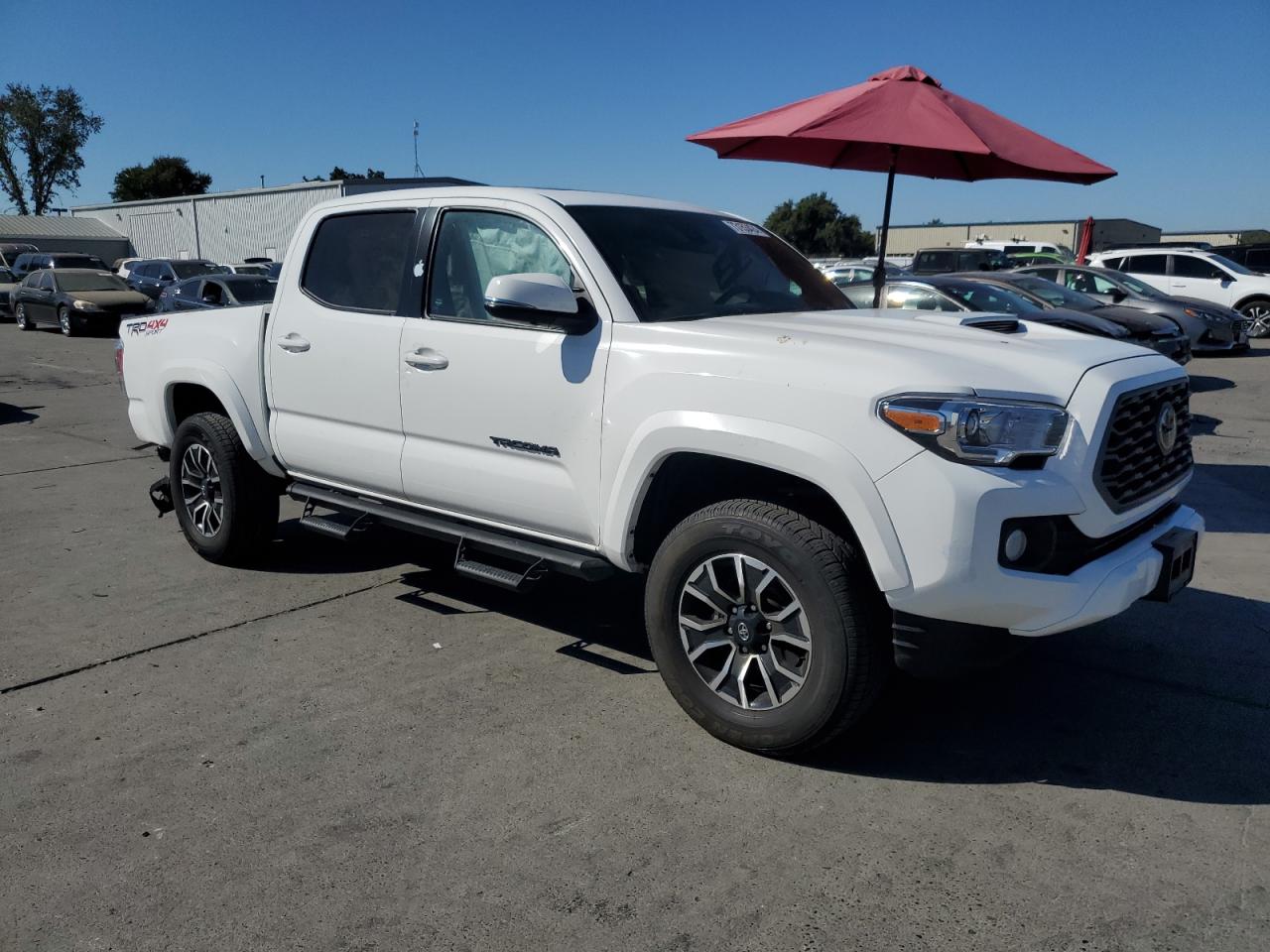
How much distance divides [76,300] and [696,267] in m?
21.6

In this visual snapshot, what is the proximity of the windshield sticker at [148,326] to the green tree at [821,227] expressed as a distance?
68.8 m

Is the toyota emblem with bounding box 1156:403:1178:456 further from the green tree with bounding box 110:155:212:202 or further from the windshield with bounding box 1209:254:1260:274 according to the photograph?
the green tree with bounding box 110:155:212:202

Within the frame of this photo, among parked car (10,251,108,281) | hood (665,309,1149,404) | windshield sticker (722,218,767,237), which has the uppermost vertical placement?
windshield sticker (722,218,767,237)

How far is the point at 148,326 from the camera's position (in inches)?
229

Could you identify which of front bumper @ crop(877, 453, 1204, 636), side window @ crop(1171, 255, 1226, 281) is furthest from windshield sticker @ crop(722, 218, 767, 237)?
side window @ crop(1171, 255, 1226, 281)

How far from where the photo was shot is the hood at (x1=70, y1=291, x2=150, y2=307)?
72.1ft

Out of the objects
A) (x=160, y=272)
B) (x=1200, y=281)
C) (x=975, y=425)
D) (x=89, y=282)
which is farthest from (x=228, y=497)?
(x=160, y=272)

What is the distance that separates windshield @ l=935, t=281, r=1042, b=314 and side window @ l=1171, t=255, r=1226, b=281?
34.3ft

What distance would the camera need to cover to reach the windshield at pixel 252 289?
14.8 m

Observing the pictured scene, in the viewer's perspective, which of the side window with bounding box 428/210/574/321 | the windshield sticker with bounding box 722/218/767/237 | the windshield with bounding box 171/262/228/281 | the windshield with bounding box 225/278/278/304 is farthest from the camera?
the windshield with bounding box 171/262/228/281

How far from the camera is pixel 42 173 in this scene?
84.9m

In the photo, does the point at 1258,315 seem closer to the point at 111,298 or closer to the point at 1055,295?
the point at 1055,295

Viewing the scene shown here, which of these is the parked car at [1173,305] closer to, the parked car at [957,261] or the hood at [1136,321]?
the hood at [1136,321]

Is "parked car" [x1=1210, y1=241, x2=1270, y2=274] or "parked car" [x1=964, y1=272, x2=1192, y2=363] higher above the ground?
"parked car" [x1=1210, y1=241, x2=1270, y2=274]
